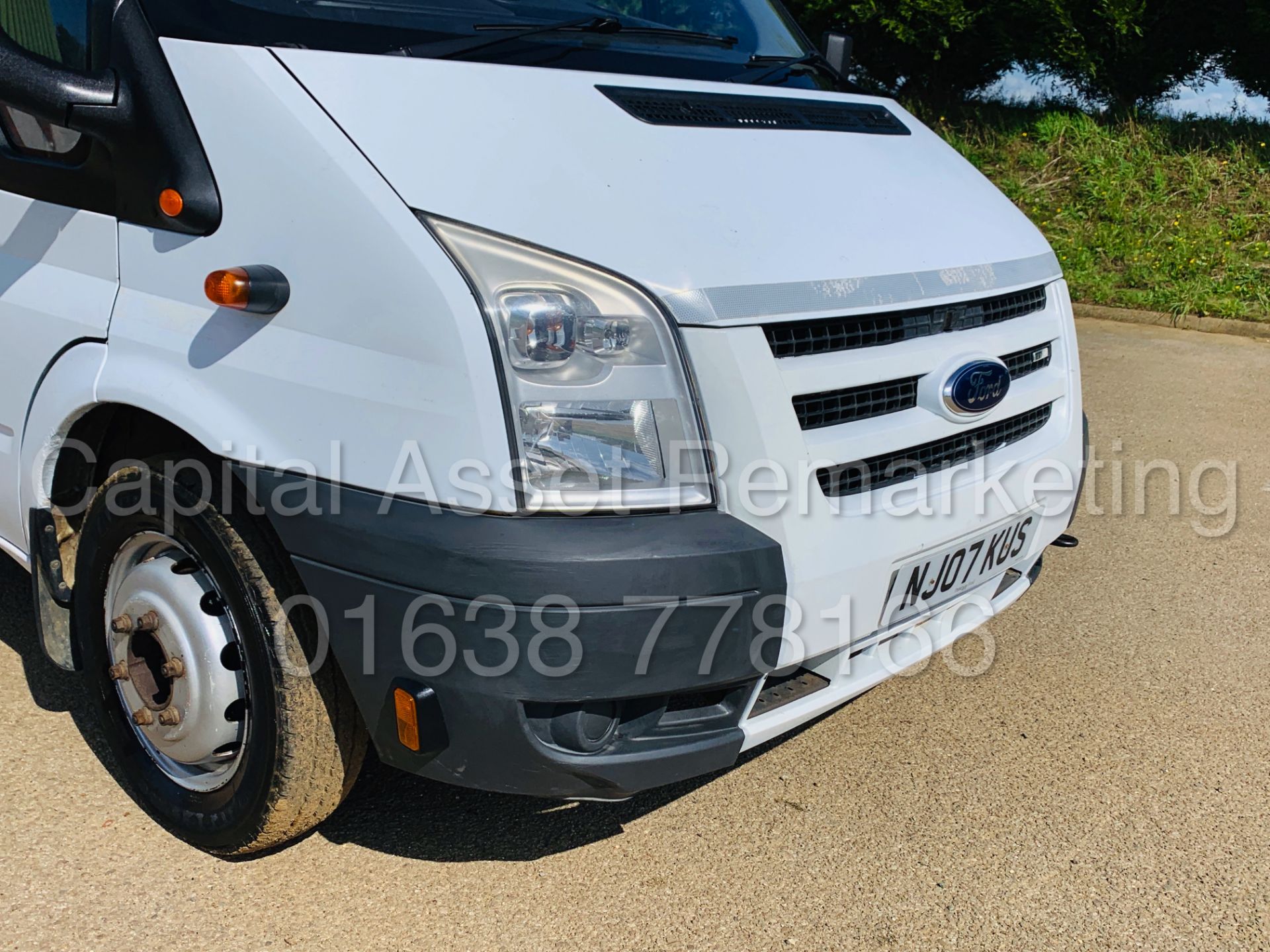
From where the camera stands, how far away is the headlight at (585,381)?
5.93 ft

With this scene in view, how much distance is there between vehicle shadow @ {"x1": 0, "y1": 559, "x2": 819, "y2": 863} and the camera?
2443 mm

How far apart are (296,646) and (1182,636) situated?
108 inches

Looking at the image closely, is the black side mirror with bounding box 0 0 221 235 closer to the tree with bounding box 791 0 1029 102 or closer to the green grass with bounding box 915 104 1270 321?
the green grass with bounding box 915 104 1270 321

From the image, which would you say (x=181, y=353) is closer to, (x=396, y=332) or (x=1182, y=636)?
(x=396, y=332)

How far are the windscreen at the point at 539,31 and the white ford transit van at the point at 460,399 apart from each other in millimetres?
14

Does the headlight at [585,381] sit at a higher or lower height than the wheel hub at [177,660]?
higher

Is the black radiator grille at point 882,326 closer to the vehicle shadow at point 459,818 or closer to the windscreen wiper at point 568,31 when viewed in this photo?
the windscreen wiper at point 568,31

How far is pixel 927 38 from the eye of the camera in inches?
448

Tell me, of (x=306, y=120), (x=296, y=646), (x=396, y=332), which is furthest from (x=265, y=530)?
(x=306, y=120)

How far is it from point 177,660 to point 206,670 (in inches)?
3.3

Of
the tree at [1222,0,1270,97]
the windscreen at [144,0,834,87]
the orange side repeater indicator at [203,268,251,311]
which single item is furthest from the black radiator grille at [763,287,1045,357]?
the tree at [1222,0,1270,97]

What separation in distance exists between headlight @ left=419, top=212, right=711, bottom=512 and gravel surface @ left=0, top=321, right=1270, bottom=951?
95 centimetres

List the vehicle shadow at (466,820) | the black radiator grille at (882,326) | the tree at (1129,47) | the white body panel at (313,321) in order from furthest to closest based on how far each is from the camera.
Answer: the tree at (1129,47)
the vehicle shadow at (466,820)
the black radiator grille at (882,326)
the white body panel at (313,321)

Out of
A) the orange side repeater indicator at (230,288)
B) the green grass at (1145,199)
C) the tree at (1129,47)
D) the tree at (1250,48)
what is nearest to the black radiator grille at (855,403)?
the orange side repeater indicator at (230,288)
